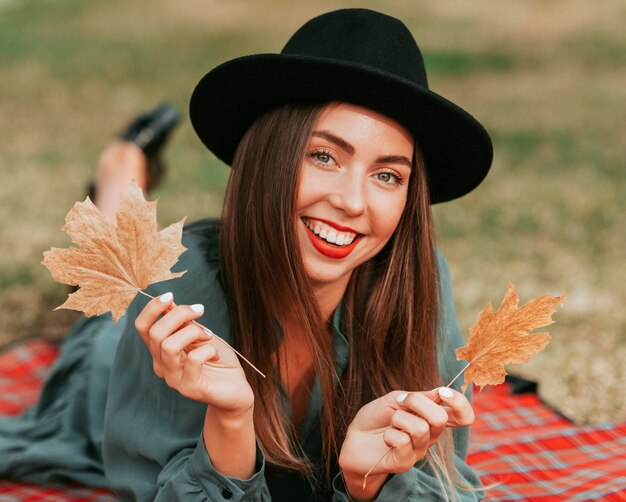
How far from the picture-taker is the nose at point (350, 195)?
2551mm

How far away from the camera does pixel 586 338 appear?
16.9 ft

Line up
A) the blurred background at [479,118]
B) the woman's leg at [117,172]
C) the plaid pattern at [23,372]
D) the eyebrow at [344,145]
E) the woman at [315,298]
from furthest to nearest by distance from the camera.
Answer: the blurred background at [479,118] → the woman's leg at [117,172] → the plaid pattern at [23,372] → the eyebrow at [344,145] → the woman at [315,298]

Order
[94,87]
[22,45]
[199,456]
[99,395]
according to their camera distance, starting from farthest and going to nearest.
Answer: [22,45] < [94,87] < [99,395] < [199,456]

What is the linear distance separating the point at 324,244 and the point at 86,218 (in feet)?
2.40

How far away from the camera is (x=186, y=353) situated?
2.24 meters

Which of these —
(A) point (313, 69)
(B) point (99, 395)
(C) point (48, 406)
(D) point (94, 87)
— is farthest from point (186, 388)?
(D) point (94, 87)

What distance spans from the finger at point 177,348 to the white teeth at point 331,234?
1.80ft

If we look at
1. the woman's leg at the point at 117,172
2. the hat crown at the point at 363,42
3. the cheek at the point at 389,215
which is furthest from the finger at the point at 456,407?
the woman's leg at the point at 117,172

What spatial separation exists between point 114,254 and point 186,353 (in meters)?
0.29

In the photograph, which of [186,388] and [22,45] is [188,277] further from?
[22,45]

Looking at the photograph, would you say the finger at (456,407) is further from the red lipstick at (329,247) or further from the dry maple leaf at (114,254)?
the dry maple leaf at (114,254)

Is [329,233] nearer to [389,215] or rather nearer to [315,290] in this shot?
[389,215]

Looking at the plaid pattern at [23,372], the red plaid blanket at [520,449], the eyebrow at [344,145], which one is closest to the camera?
the eyebrow at [344,145]

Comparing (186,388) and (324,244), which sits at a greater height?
(324,244)
